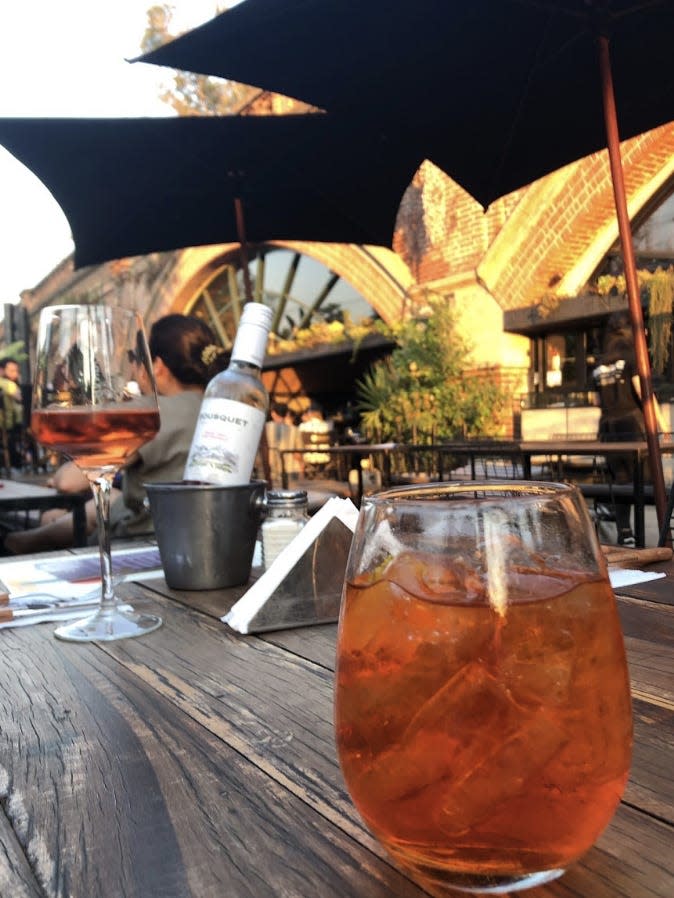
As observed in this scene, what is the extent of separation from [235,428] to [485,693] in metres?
0.78

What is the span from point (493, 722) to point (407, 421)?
8.30m

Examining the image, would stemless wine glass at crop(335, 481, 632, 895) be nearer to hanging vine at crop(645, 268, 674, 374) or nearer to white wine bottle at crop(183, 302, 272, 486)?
white wine bottle at crop(183, 302, 272, 486)

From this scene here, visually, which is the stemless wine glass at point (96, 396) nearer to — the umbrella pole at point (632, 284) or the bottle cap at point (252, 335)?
the bottle cap at point (252, 335)

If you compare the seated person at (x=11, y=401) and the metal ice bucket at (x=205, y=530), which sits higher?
the seated person at (x=11, y=401)

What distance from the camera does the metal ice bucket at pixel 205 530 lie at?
1054 millimetres

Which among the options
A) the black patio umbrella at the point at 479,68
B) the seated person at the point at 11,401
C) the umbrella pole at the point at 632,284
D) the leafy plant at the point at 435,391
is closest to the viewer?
the umbrella pole at the point at 632,284

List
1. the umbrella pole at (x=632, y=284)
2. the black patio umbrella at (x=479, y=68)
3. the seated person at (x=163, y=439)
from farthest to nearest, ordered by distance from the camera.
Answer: the seated person at (x=163, y=439)
the black patio umbrella at (x=479, y=68)
the umbrella pole at (x=632, y=284)

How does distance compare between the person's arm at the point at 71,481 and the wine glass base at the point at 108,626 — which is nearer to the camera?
the wine glass base at the point at 108,626

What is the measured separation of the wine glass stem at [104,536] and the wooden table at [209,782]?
0.38 ft

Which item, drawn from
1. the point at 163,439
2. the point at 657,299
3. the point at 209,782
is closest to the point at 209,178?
the point at 163,439

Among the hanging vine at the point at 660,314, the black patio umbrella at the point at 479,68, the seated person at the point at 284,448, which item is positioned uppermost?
the black patio umbrella at the point at 479,68

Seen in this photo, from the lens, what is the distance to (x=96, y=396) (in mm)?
954

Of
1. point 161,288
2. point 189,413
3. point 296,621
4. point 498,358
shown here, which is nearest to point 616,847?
point 296,621

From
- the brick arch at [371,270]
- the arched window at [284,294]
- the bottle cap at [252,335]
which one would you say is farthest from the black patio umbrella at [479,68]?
the arched window at [284,294]
